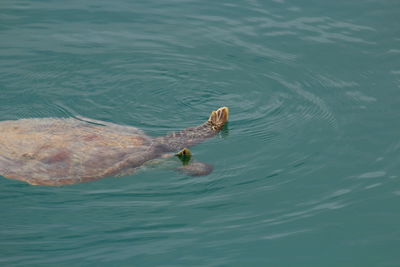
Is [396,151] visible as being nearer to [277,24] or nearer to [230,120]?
[230,120]

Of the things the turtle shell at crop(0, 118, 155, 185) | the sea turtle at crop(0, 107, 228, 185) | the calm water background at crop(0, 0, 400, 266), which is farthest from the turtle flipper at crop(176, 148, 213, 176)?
the turtle shell at crop(0, 118, 155, 185)

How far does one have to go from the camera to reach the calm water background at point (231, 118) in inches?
224

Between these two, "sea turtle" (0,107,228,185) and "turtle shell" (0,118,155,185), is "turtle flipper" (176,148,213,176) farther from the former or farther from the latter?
"turtle shell" (0,118,155,185)

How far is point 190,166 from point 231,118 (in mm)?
1553

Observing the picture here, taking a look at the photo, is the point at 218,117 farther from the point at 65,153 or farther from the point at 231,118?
the point at 65,153

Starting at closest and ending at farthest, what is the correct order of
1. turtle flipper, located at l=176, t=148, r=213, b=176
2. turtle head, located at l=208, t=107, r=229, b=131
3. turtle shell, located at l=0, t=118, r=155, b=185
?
turtle shell, located at l=0, t=118, r=155, b=185
turtle flipper, located at l=176, t=148, r=213, b=176
turtle head, located at l=208, t=107, r=229, b=131

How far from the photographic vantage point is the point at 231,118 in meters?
8.07

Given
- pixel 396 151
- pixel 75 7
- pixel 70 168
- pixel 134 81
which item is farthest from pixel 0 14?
pixel 396 151

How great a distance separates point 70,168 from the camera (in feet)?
21.7

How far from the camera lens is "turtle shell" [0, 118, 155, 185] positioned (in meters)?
6.56

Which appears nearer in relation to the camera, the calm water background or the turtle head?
the calm water background

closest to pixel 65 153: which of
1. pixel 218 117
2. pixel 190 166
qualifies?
pixel 190 166

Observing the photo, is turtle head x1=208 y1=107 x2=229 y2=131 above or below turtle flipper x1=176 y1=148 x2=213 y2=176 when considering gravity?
above

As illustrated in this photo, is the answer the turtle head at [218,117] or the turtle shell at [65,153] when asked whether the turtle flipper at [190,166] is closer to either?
the turtle shell at [65,153]
